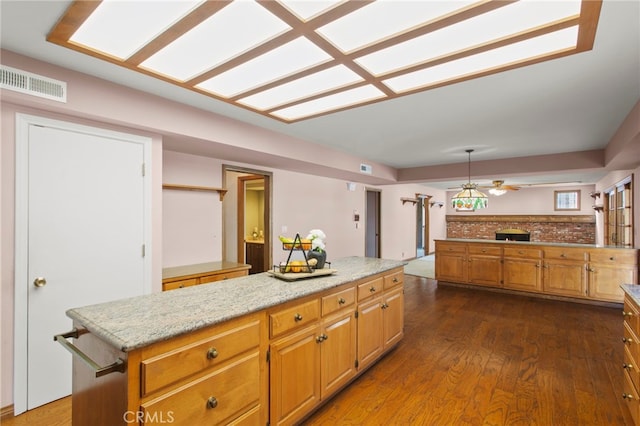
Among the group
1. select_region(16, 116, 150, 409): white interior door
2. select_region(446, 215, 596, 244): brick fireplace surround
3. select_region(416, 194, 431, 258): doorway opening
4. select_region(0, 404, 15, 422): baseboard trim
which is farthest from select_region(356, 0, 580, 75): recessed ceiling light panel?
select_region(446, 215, 596, 244): brick fireplace surround

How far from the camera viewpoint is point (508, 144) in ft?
14.4

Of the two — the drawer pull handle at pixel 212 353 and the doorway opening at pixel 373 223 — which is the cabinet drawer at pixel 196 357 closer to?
the drawer pull handle at pixel 212 353

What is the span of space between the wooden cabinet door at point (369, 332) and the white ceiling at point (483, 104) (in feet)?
5.99

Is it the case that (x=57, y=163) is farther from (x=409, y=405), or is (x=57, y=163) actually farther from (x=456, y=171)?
(x=456, y=171)

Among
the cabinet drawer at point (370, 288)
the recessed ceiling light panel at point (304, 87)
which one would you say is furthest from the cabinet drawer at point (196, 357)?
the recessed ceiling light panel at point (304, 87)

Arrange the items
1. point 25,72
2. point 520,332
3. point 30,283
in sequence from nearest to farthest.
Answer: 1. point 25,72
2. point 30,283
3. point 520,332

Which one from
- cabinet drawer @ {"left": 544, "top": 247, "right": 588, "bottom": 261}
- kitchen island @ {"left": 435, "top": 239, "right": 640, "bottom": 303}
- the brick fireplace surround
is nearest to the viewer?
kitchen island @ {"left": 435, "top": 239, "right": 640, "bottom": 303}

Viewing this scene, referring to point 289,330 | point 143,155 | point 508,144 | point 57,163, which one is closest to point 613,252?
point 508,144

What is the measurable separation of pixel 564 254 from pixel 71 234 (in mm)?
6383

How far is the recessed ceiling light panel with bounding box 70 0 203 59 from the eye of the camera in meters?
1.52

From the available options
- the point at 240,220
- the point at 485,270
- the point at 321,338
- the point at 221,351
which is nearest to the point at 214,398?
the point at 221,351

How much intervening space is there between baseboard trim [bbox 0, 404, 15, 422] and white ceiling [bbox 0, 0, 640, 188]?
235 centimetres

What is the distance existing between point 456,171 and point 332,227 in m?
2.56

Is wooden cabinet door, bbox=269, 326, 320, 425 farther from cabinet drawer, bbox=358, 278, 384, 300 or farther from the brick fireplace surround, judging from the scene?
the brick fireplace surround
